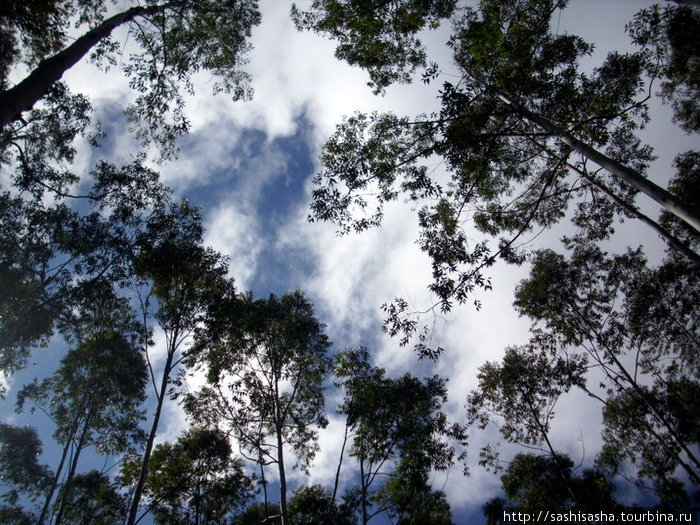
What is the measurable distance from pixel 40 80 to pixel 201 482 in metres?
14.7

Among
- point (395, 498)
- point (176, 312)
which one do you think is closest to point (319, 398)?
point (395, 498)

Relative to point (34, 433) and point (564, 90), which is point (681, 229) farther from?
point (34, 433)

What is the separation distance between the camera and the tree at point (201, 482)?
500 inches

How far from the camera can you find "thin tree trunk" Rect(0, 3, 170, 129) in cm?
475

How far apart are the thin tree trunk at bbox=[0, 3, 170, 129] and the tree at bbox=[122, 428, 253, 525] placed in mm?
12660

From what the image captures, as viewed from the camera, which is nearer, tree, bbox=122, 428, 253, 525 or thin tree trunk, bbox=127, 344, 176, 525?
thin tree trunk, bbox=127, 344, 176, 525

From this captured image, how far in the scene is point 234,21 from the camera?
12328 mm

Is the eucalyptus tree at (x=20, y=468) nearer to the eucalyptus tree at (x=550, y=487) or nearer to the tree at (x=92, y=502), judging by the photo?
the tree at (x=92, y=502)

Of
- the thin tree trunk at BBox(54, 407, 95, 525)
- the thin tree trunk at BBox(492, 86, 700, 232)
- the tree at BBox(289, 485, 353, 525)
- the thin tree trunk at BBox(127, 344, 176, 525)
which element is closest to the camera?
the thin tree trunk at BBox(492, 86, 700, 232)

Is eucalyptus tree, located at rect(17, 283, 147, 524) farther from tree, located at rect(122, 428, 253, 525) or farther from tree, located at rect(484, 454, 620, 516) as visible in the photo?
tree, located at rect(484, 454, 620, 516)

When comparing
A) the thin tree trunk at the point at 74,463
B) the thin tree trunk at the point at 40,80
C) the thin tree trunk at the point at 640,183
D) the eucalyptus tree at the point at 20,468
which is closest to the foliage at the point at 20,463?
the eucalyptus tree at the point at 20,468

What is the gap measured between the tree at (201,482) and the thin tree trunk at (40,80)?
12660mm

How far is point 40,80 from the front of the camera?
5242mm

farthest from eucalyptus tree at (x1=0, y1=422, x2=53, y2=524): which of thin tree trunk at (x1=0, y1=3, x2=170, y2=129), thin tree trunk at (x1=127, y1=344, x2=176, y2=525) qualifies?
thin tree trunk at (x1=0, y1=3, x2=170, y2=129)
